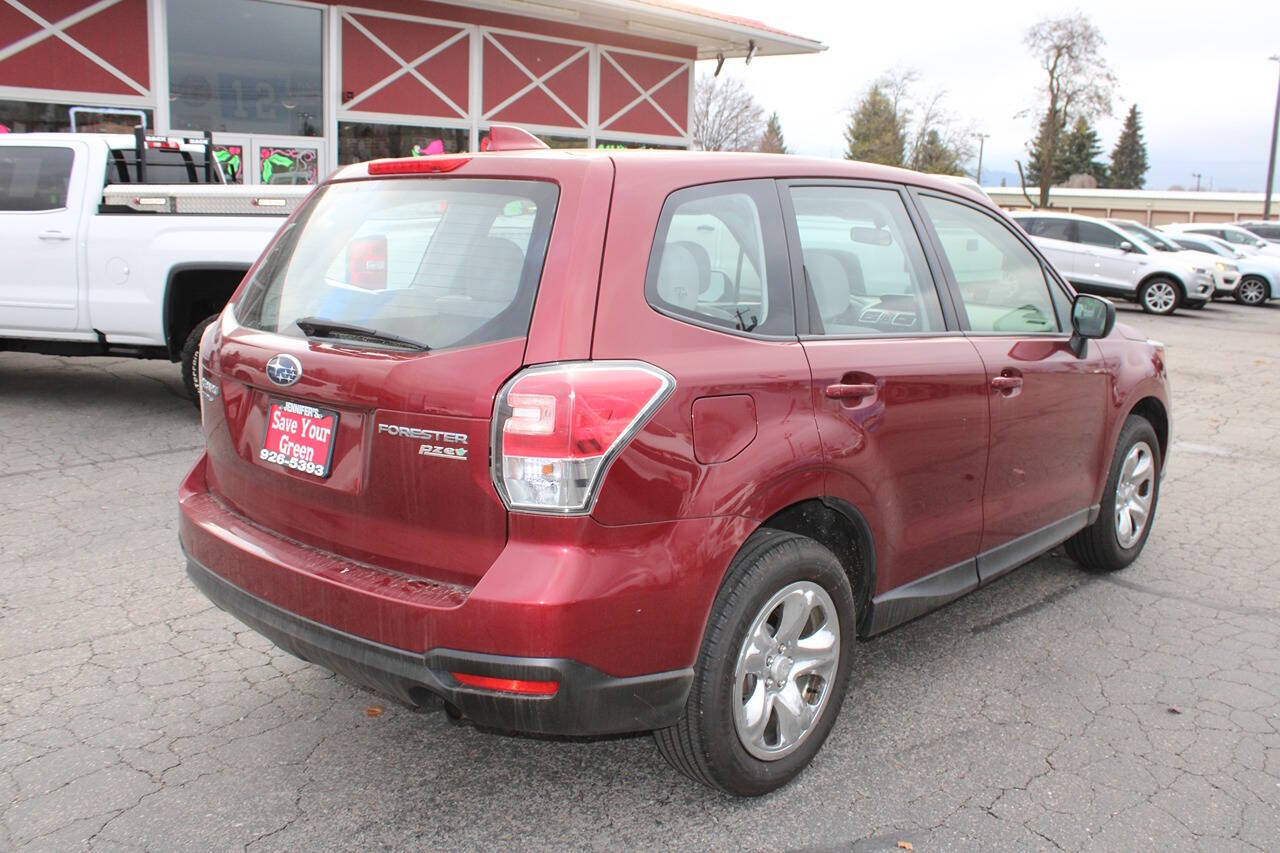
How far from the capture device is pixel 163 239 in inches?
285

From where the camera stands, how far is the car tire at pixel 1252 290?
22.9 m

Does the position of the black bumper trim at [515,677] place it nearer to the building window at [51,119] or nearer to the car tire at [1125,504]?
the car tire at [1125,504]

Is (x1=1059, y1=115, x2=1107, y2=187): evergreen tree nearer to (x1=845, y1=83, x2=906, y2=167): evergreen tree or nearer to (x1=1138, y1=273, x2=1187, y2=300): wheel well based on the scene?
(x1=845, y1=83, x2=906, y2=167): evergreen tree

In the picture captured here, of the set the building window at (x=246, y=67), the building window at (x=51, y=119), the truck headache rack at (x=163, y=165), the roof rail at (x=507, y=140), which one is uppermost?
the building window at (x=246, y=67)

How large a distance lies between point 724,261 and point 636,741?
154cm

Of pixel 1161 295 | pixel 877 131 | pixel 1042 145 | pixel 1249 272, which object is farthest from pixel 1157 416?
pixel 877 131

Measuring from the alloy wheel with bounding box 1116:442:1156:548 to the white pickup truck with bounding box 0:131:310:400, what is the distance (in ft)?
17.1

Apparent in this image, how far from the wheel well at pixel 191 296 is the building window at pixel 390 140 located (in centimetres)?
867

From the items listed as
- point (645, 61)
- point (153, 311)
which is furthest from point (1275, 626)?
point (645, 61)

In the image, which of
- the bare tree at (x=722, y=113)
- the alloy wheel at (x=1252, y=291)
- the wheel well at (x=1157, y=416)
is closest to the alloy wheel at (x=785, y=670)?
the wheel well at (x=1157, y=416)

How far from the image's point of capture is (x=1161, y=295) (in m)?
19.8

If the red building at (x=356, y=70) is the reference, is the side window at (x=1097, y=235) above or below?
below

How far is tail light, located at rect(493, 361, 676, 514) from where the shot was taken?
2.47 meters

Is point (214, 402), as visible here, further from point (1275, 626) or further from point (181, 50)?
point (181, 50)
